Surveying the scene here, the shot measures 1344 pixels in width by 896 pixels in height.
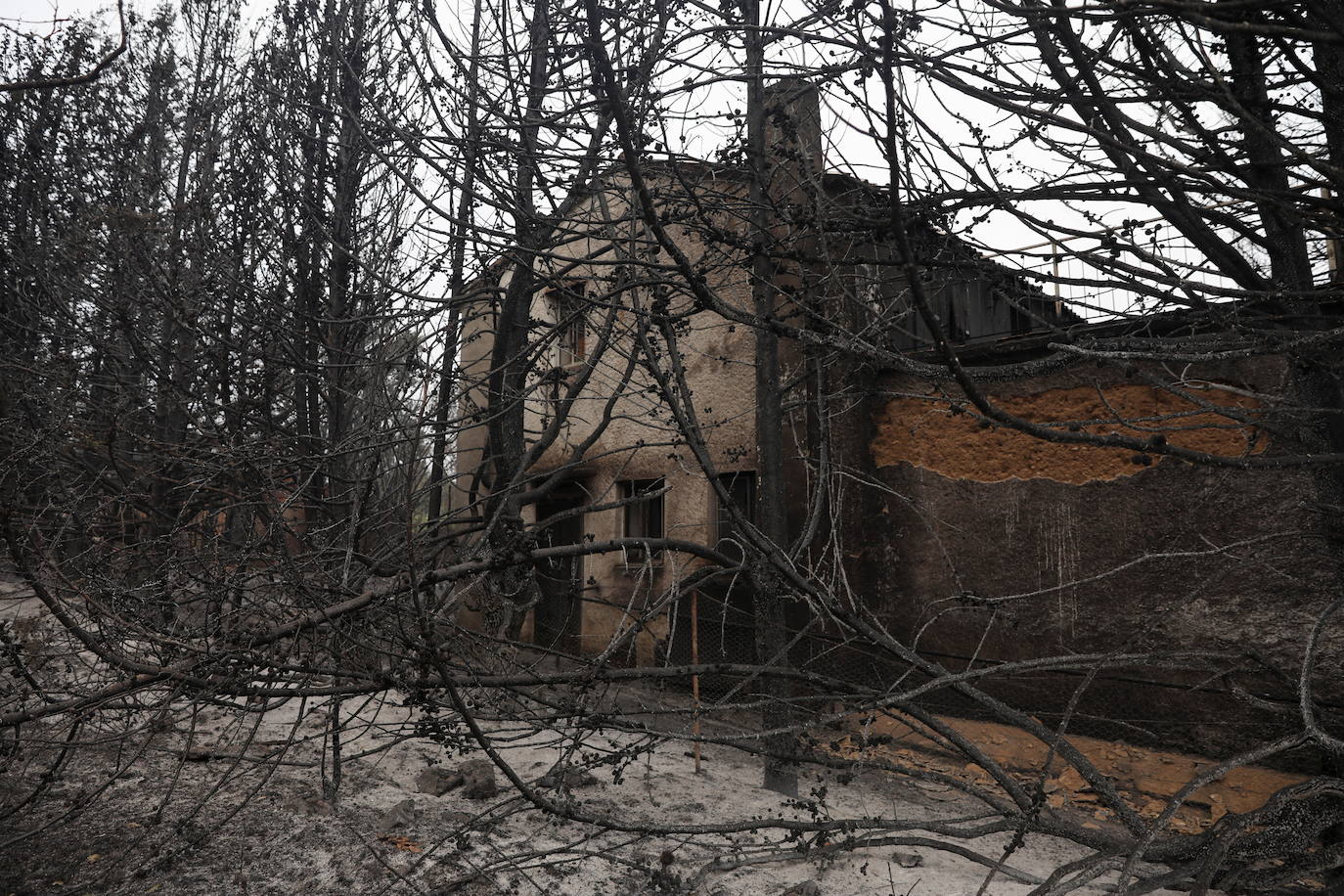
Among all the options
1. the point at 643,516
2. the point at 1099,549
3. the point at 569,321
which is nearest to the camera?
the point at 569,321

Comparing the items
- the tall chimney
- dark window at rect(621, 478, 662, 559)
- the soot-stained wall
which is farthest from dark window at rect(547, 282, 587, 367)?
the soot-stained wall

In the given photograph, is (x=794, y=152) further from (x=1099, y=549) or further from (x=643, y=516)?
(x=643, y=516)

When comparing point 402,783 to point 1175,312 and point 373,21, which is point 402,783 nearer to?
point 1175,312

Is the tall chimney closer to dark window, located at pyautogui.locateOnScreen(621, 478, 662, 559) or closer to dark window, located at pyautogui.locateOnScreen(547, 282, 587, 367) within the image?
dark window, located at pyautogui.locateOnScreen(547, 282, 587, 367)

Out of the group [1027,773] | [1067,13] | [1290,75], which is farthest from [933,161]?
[1027,773]

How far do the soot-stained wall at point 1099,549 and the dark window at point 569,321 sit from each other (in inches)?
96.0

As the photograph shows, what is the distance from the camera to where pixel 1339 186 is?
2.58 m

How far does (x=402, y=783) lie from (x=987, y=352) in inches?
214

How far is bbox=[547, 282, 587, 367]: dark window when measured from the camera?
3.91 m

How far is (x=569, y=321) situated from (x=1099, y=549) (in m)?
4.62

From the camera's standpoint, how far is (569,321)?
13.4 ft

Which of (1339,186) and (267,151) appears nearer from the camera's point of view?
(1339,186)

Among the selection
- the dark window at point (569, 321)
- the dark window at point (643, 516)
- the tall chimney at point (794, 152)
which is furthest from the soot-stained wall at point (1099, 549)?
the dark window at point (643, 516)

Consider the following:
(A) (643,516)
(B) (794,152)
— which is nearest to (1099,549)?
(B) (794,152)
